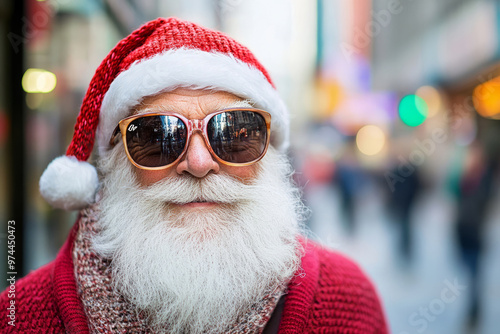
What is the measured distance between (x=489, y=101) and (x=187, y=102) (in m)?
9.20

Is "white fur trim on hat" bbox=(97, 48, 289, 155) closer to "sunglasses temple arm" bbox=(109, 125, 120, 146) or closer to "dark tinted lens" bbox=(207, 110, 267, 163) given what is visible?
"sunglasses temple arm" bbox=(109, 125, 120, 146)

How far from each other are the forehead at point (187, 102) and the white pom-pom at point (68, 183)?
1.16ft

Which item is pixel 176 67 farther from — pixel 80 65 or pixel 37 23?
pixel 80 65

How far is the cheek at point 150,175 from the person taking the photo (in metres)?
1.59

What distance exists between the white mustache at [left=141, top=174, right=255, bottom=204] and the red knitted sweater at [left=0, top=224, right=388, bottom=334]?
0.46 m

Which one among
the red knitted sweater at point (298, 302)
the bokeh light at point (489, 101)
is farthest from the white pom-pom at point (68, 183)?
the bokeh light at point (489, 101)

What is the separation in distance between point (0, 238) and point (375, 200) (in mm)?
14104

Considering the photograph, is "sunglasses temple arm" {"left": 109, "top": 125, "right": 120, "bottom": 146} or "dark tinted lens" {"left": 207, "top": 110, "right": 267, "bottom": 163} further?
"sunglasses temple arm" {"left": 109, "top": 125, "right": 120, "bottom": 146}

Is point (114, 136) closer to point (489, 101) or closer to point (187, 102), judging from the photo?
point (187, 102)

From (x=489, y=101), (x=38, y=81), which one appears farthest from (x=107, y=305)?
(x=489, y=101)

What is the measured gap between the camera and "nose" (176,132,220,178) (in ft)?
5.04

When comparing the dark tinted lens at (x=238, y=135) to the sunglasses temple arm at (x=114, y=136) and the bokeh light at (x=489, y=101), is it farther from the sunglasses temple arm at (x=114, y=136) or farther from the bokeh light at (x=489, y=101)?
the bokeh light at (x=489, y=101)

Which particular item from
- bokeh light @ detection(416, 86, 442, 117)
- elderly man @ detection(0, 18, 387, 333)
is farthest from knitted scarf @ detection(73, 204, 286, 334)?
bokeh light @ detection(416, 86, 442, 117)

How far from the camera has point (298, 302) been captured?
1.60 meters
